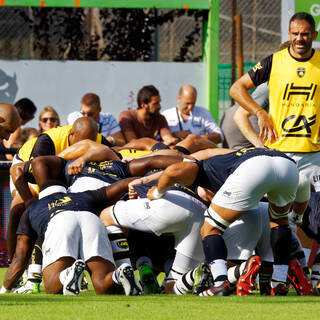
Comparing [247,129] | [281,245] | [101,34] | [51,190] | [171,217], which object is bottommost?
[281,245]

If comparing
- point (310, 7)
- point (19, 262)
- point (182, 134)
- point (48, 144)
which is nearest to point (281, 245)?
point (19, 262)

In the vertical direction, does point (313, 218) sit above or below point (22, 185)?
below

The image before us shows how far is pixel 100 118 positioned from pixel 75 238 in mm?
4325

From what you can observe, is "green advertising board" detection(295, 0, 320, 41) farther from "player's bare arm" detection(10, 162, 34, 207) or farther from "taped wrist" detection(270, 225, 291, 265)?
"player's bare arm" detection(10, 162, 34, 207)

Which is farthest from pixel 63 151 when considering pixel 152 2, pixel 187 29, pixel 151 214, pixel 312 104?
pixel 187 29

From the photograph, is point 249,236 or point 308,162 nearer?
point 249,236

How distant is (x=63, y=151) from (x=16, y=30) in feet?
15.5

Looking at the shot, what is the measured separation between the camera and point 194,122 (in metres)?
11.1

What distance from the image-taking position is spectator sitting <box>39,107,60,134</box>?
11.0 metres

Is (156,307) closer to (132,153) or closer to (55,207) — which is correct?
(55,207)

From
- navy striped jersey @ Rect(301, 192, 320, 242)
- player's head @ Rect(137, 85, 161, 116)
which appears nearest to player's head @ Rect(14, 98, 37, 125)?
player's head @ Rect(137, 85, 161, 116)

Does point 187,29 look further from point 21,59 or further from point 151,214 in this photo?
point 151,214

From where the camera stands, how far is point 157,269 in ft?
25.6

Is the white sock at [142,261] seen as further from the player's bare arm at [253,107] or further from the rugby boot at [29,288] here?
the player's bare arm at [253,107]
